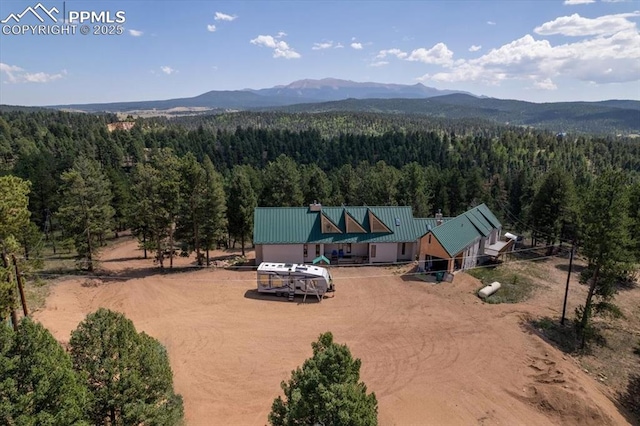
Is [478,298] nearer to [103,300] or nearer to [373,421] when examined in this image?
[373,421]

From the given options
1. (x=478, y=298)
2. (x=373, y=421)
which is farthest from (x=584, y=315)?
(x=373, y=421)

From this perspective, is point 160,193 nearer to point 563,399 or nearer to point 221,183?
point 221,183

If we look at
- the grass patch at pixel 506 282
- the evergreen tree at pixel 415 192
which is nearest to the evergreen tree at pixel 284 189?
A: the evergreen tree at pixel 415 192

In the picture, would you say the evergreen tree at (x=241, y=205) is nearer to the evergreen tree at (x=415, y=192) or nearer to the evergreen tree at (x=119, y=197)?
the evergreen tree at (x=119, y=197)

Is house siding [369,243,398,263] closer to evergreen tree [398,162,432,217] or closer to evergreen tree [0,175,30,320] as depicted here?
evergreen tree [398,162,432,217]

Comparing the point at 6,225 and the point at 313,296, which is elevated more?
the point at 6,225

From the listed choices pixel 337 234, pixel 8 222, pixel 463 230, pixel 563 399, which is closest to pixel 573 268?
pixel 463 230

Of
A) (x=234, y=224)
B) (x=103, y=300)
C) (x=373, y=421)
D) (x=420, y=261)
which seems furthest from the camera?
(x=234, y=224)
